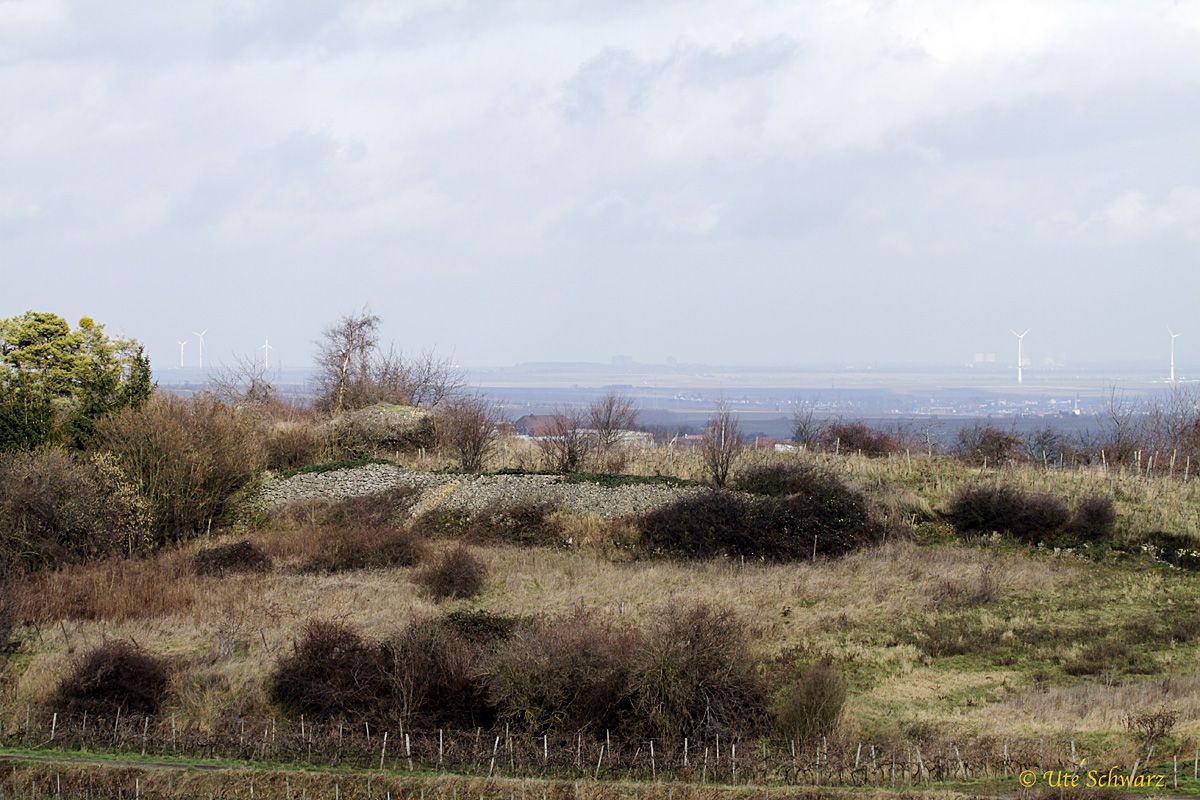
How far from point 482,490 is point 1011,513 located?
14102 mm

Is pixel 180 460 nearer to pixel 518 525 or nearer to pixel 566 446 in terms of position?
pixel 518 525

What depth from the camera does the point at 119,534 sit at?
77.1 feet

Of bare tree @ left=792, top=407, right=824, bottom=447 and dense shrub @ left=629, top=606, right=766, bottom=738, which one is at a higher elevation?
bare tree @ left=792, top=407, right=824, bottom=447

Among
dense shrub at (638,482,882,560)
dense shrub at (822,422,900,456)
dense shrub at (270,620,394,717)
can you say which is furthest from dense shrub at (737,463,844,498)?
dense shrub at (270,620,394,717)

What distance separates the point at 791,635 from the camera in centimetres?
1841

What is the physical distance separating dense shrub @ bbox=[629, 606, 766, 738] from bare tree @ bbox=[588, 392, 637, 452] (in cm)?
2209

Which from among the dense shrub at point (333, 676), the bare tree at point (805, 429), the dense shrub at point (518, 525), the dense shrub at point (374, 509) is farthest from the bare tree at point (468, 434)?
the dense shrub at point (333, 676)

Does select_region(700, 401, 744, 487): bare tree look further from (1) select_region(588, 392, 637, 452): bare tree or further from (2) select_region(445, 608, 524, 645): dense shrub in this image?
(2) select_region(445, 608, 524, 645): dense shrub

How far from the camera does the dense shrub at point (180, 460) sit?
25062mm

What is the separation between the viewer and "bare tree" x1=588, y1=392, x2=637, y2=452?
37.2 metres

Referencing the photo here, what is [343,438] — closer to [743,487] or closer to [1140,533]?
[743,487]

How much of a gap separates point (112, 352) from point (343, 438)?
868 cm

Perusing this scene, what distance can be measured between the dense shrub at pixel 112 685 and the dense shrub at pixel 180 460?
1033 centimetres

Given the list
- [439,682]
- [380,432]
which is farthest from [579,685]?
[380,432]
